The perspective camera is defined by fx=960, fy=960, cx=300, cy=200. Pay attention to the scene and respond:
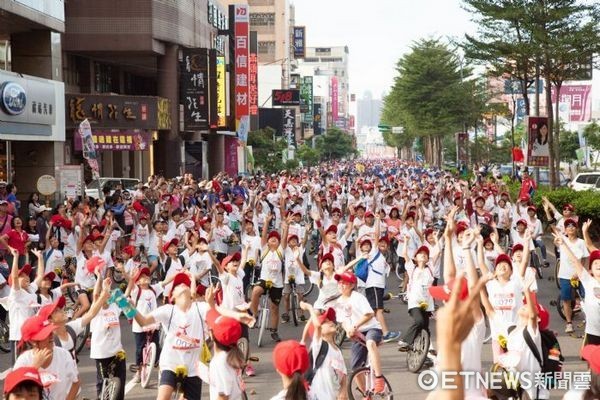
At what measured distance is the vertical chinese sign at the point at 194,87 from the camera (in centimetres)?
4906

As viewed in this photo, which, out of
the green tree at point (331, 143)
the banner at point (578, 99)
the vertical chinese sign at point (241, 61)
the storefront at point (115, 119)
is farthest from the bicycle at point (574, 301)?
the green tree at point (331, 143)

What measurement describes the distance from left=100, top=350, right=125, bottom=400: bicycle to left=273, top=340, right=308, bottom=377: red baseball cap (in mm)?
3618

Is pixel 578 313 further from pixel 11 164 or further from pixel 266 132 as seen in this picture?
pixel 266 132

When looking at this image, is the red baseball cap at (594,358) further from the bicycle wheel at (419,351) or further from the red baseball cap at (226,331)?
the bicycle wheel at (419,351)

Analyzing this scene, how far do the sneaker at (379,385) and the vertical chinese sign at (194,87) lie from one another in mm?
40675

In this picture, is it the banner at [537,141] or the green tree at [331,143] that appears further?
the green tree at [331,143]

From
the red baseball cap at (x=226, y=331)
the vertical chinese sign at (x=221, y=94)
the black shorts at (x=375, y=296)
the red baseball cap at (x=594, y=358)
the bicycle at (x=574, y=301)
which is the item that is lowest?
the bicycle at (x=574, y=301)

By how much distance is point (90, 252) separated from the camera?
1483 centimetres

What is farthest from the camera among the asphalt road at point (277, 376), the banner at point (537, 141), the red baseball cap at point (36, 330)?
the banner at point (537, 141)

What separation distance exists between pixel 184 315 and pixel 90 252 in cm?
662

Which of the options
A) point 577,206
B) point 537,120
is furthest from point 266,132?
point 577,206

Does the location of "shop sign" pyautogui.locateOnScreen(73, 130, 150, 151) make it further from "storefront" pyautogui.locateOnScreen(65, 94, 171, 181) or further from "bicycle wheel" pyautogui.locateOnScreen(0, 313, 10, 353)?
"bicycle wheel" pyautogui.locateOnScreen(0, 313, 10, 353)

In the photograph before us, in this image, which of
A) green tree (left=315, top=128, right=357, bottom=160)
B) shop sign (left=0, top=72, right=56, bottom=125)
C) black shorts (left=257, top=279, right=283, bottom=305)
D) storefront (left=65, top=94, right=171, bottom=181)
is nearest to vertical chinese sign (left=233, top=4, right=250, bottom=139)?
storefront (left=65, top=94, right=171, bottom=181)

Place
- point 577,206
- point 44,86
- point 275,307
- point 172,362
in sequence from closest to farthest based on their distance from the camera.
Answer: point 172,362, point 275,307, point 577,206, point 44,86
